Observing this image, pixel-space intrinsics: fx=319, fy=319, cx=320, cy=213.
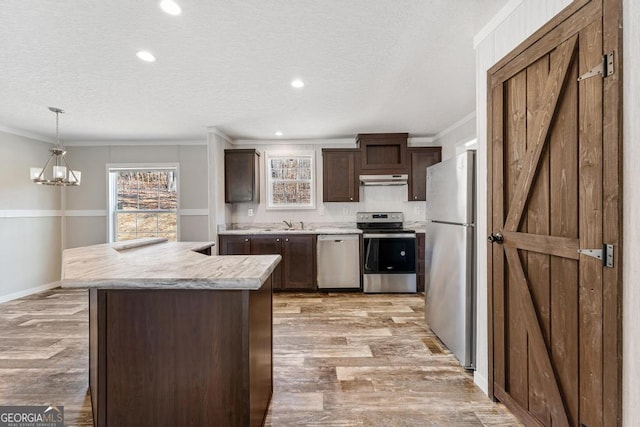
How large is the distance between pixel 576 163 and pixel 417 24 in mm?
1298

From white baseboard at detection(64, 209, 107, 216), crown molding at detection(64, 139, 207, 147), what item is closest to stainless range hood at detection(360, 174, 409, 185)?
crown molding at detection(64, 139, 207, 147)

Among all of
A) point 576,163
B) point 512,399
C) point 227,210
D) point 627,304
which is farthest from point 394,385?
point 227,210

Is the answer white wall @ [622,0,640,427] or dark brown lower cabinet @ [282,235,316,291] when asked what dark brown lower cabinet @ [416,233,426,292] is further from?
white wall @ [622,0,640,427]

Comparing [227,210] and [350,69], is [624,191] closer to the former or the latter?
[350,69]

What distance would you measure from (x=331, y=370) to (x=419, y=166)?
3.58m

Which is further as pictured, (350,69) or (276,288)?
(276,288)

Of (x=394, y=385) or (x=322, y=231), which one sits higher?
(x=322, y=231)

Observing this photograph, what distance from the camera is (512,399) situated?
186 centimetres

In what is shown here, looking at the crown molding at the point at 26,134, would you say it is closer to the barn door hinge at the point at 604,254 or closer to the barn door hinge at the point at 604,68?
the barn door hinge at the point at 604,68

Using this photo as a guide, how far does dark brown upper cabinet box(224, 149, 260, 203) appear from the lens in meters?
4.98

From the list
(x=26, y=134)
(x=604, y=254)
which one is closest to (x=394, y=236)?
(x=604, y=254)

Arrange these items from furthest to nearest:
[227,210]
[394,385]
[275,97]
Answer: [227,210] → [275,97] → [394,385]

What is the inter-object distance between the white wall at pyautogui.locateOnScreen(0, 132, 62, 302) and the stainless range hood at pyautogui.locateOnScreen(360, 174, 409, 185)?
5.01 metres

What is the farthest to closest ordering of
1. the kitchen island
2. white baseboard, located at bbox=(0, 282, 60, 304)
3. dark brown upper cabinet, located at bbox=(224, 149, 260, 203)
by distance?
dark brown upper cabinet, located at bbox=(224, 149, 260, 203)
white baseboard, located at bbox=(0, 282, 60, 304)
the kitchen island
